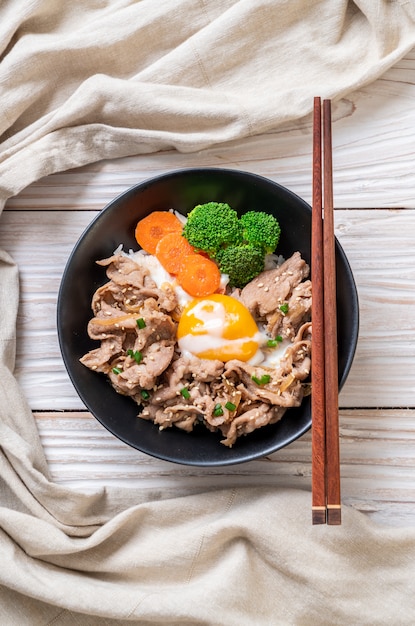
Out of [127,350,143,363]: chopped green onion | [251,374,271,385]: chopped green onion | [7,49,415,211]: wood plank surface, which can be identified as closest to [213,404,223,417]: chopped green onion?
[251,374,271,385]: chopped green onion

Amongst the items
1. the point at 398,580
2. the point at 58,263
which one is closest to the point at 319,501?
the point at 398,580

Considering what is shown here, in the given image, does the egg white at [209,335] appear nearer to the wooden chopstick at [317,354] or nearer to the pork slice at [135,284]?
the pork slice at [135,284]

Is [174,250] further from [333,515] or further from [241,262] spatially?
[333,515]

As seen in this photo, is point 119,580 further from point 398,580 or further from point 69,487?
point 398,580

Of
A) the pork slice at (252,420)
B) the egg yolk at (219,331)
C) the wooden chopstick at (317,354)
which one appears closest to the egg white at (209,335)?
the egg yolk at (219,331)

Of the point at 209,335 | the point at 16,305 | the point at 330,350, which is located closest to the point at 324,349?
the point at 330,350

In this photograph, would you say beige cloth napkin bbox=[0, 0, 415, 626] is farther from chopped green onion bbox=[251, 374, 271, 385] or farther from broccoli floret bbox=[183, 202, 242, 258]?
chopped green onion bbox=[251, 374, 271, 385]
